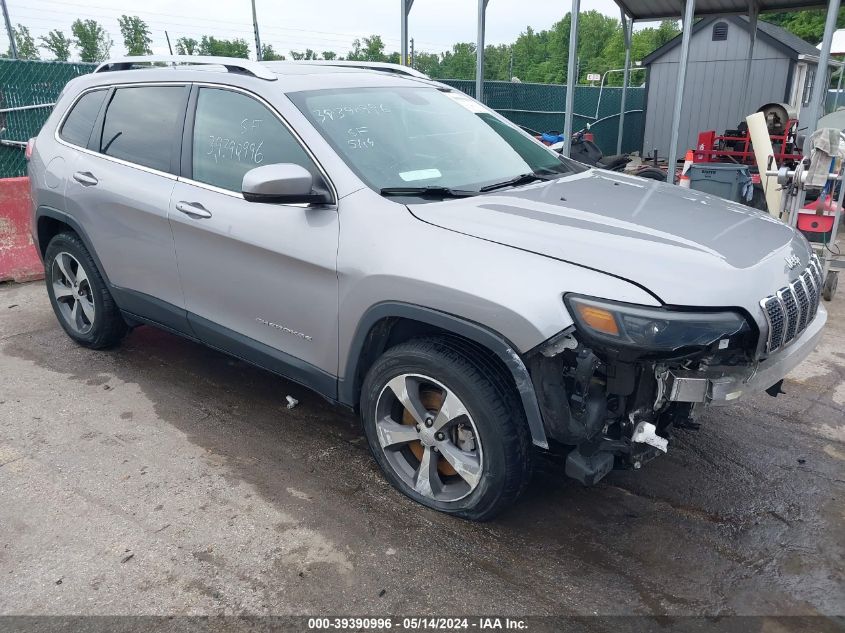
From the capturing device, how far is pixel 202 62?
386 centimetres

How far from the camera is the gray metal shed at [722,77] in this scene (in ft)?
58.3

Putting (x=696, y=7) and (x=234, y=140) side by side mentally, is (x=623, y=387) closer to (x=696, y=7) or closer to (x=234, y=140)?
(x=234, y=140)

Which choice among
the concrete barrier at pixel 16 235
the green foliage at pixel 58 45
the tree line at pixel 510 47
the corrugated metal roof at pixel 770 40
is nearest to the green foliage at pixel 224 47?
the tree line at pixel 510 47

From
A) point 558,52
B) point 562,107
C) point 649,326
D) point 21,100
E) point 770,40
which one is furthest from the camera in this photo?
point 558,52

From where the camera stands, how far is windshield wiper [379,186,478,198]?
120 inches

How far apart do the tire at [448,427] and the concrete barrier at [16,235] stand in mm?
5060

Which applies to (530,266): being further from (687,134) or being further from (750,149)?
(687,134)

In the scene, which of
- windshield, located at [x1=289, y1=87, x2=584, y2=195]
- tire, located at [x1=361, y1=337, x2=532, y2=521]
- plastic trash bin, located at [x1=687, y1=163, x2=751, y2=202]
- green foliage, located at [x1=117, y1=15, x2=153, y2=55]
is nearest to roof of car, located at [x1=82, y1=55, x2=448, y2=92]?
windshield, located at [x1=289, y1=87, x2=584, y2=195]

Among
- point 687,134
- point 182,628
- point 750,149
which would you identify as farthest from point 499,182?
point 687,134

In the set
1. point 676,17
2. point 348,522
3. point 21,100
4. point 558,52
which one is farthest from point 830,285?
point 558,52

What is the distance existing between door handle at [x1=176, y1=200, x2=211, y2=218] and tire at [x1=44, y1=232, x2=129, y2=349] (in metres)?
1.16

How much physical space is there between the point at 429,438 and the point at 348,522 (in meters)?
0.53

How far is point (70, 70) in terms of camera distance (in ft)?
30.2

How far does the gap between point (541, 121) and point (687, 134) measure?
4.65 metres
